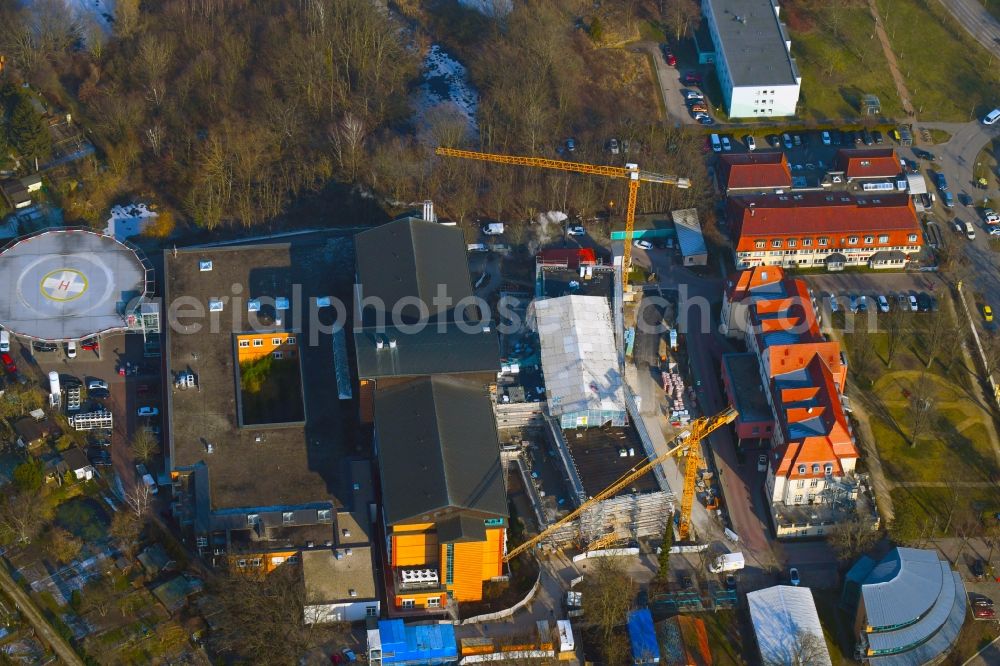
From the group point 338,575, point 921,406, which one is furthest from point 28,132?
point 921,406

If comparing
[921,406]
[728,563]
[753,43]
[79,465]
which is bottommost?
[728,563]

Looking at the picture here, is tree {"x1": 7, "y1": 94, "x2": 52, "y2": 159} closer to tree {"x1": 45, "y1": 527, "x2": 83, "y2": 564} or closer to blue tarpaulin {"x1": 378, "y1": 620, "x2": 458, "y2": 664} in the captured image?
tree {"x1": 45, "y1": 527, "x2": 83, "y2": 564}

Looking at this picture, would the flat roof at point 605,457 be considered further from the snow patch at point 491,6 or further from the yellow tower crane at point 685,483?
the snow patch at point 491,6

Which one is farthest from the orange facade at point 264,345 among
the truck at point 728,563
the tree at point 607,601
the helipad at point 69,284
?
the truck at point 728,563

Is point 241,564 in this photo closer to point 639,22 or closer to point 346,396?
point 346,396

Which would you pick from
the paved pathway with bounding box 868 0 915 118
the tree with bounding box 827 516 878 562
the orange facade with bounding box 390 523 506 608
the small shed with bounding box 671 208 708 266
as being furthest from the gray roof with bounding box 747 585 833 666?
the paved pathway with bounding box 868 0 915 118

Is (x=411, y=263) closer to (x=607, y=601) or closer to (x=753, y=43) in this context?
(x=607, y=601)
